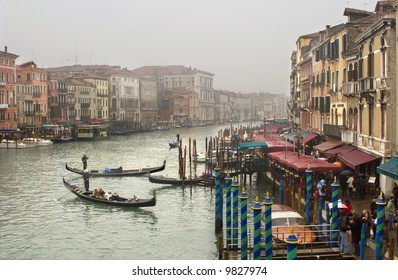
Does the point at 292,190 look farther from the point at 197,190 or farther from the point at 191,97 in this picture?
the point at 191,97

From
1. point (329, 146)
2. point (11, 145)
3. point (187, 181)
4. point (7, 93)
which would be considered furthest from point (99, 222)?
point (11, 145)

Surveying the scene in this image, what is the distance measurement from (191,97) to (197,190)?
1251cm

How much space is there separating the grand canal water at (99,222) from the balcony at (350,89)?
1831 millimetres

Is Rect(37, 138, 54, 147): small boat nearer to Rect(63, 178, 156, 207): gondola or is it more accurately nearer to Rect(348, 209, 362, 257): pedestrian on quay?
Rect(63, 178, 156, 207): gondola

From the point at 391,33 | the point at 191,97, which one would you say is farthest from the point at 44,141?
the point at 391,33

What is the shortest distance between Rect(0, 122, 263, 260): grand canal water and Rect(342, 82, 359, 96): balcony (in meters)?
1.83

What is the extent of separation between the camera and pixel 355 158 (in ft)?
19.9

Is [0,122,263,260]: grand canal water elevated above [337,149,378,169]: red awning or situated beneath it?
situated beneath

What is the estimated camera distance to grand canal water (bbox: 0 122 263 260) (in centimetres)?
488

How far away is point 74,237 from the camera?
5410mm

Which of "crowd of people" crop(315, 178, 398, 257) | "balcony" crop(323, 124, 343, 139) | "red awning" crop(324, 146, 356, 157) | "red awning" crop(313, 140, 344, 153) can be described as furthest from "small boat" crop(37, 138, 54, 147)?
"crowd of people" crop(315, 178, 398, 257)

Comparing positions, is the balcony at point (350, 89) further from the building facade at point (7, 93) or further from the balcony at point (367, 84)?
the building facade at point (7, 93)

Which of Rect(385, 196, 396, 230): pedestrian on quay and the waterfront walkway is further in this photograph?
Rect(385, 196, 396, 230): pedestrian on quay
